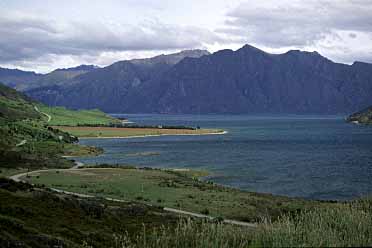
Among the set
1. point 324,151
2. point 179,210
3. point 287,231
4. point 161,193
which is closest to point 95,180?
point 161,193

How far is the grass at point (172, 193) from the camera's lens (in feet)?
169

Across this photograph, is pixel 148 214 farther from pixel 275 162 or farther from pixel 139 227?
pixel 275 162

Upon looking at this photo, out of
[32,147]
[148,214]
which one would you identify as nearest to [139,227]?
Result: [148,214]

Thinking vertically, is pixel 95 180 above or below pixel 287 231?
below

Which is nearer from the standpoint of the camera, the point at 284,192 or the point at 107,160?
the point at 284,192

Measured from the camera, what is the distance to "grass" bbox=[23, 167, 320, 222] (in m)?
51.6

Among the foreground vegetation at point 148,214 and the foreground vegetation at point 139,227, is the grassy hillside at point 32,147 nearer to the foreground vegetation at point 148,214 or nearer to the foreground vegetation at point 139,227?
the foreground vegetation at point 148,214

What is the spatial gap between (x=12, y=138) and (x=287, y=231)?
118918 mm

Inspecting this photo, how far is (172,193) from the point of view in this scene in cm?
6288

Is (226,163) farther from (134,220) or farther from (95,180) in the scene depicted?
(134,220)

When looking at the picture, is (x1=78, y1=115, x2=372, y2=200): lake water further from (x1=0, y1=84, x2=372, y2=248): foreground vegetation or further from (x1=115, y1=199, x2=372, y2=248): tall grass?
(x1=115, y1=199, x2=372, y2=248): tall grass

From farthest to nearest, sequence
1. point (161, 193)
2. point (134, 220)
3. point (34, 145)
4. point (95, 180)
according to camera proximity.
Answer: point (34, 145)
point (95, 180)
point (161, 193)
point (134, 220)

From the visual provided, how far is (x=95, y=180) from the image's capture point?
2911 inches

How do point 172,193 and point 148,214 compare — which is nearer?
point 148,214
